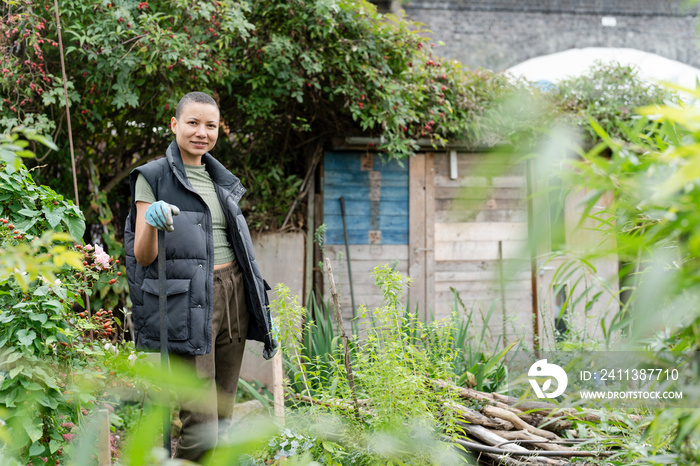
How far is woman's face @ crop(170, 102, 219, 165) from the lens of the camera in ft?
6.57

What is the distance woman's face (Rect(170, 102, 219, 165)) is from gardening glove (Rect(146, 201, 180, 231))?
353 mm

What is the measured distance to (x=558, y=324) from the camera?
5227mm

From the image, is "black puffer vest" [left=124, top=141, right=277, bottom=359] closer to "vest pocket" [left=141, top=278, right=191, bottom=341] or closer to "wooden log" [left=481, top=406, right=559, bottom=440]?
"vest pocket" [left=141, top=278, right=191, bottom=341]

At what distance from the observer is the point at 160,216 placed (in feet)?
5.74

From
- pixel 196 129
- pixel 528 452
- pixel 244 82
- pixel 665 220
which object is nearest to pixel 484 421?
pixel 528 452

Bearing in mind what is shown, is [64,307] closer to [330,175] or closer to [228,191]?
[228,191]

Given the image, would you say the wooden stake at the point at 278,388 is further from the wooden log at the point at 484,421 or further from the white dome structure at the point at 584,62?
the white dome structure at the point at 584,62

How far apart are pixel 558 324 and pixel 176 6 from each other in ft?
13.9

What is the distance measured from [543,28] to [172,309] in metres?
7.48

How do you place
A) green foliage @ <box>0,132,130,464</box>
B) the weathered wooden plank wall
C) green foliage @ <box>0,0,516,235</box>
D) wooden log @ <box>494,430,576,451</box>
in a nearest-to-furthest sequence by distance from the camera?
green foliage @ <box>0,132,130,464</box>, wooden log @ <box>494,430,576,451</box>, green foliage @ <box>0,0,516,235</box>, the weathered wooden plank wall

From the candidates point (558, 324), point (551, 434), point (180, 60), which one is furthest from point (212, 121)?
point (558, 324)

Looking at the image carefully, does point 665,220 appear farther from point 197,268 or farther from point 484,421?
point 484,421

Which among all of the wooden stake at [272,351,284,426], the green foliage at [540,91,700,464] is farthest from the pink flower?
the green foliage at [540,91,700,464]

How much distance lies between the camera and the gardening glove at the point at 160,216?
1749mm
